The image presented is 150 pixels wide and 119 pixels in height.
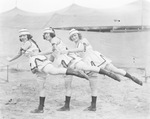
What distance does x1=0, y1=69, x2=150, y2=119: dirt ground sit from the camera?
3145mm

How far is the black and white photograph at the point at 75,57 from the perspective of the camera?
312 cm

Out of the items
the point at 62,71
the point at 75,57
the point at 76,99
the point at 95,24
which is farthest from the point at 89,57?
the point at 95,24

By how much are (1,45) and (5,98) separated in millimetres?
1004

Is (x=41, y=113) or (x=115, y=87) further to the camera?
(x=115, y=87)

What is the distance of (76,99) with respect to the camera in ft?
12.2

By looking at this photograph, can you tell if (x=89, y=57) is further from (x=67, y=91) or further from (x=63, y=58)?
(x=67, y=91)

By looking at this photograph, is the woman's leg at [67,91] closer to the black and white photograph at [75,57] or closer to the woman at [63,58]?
the black and white photograph at [75,57]

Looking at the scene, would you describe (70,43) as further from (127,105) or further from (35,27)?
(127,105)

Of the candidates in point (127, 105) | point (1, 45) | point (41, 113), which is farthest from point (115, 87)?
point (1, 45)

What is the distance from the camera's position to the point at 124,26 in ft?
14.1

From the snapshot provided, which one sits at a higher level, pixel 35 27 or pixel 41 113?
pixel 35 27

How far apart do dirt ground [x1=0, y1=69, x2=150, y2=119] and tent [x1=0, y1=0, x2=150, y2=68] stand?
50 cm

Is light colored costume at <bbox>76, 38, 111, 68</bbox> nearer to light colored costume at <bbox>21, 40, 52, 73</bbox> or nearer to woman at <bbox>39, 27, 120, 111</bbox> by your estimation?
woman at <bbox>39, 27, 120, 111</bbox>

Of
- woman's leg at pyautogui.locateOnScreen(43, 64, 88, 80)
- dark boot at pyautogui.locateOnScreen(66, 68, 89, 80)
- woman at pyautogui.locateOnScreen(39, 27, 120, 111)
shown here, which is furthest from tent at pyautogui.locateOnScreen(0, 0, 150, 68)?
dark boot at pyautogui.locateOnScreen(66, 68, 89, 80)
